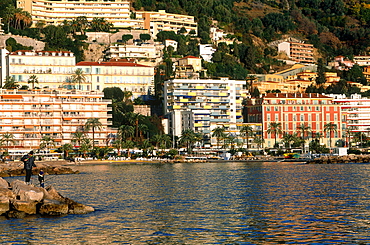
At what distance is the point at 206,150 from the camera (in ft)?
493

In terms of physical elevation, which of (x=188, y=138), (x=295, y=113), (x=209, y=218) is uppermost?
(x=295, y=113)

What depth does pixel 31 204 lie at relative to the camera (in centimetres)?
4016

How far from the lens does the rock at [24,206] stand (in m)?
39.9

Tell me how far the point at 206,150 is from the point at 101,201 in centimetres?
10154

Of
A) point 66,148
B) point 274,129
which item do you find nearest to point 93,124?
point 66,148

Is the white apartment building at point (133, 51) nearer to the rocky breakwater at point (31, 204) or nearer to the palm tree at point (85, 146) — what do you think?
the palm tree at point (85, 146)

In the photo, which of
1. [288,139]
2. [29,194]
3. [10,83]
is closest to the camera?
[29,194]

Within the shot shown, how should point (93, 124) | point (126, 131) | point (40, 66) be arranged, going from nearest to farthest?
point (93, 124), point (126, 131), point (40, 66)

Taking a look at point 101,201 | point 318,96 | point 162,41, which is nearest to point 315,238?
point 101,201

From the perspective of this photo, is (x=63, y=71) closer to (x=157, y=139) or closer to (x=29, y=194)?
(x=157, y=139)

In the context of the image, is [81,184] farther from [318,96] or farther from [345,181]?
[318,96]

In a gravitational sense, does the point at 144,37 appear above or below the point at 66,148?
above

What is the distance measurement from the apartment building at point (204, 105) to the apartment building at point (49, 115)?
19.8 meters

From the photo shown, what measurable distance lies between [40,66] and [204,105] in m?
39.0
